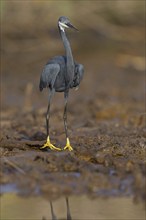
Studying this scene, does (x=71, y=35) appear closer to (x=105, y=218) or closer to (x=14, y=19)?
(x=14, y=19)

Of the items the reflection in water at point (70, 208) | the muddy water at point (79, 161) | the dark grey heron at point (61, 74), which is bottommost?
the reflection in water at point (70, 208)

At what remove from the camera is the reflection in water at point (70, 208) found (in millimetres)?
6277

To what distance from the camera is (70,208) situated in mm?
6578

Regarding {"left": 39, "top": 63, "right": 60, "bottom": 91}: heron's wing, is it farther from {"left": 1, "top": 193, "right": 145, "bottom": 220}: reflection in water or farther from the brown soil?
{"left": 1, "top": 193, "right": 145, "bottom": 220}: reflection in water

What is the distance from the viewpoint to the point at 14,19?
56.9 ft

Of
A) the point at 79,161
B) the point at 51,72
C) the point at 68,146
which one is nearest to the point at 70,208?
the point at 79,161

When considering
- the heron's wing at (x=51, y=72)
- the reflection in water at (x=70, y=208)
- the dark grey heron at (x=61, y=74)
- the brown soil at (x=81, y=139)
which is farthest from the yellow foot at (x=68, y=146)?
the reflection in water at (x=70, y=208)

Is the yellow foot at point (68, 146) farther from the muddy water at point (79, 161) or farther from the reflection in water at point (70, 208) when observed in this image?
the reflection in water at point (70, 208)

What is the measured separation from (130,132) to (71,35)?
29.7ft

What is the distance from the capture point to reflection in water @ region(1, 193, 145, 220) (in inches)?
247

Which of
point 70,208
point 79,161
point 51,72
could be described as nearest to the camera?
point 70,208

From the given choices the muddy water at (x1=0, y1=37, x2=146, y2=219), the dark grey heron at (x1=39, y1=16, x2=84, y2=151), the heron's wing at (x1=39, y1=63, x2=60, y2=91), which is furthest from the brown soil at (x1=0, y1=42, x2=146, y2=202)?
the heron's wing at (x1=39, y1=63, x2=60, y2=91)

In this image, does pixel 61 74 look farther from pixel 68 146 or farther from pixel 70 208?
pixel 70 208

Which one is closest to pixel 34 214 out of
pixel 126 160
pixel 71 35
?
pixel 126 160
